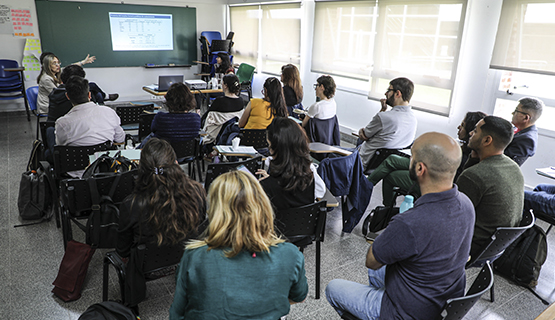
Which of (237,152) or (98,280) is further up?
(237,152)

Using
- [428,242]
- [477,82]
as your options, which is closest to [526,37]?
[477,82]

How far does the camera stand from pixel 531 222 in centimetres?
221

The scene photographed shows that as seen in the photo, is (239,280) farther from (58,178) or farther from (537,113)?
(537,113)

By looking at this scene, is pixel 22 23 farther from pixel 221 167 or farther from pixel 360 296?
pixel 360 296

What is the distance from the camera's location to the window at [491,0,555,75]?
3.96 m

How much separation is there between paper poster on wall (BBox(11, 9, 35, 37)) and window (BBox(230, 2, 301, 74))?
15.3ft

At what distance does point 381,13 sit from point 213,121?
10.9ft

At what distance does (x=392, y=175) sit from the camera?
11.5 feet

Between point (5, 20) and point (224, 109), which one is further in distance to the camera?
point (5, 20)

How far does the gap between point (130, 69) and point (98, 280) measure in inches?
295

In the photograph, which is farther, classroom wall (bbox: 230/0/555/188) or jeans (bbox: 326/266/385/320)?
classroom wall (bbox: 230/0/555/188)

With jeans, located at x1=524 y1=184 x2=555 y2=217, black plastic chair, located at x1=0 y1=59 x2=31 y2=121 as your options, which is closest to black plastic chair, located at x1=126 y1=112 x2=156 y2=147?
jeans, located at x1=524 y1=184 x2=555 y2=217

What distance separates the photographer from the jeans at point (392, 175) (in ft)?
11.2

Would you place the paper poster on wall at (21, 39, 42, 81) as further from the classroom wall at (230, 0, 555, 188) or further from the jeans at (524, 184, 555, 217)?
the jeans at (524, 184, 555, 217)
